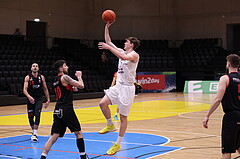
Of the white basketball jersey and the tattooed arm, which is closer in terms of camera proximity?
the tattooed arm

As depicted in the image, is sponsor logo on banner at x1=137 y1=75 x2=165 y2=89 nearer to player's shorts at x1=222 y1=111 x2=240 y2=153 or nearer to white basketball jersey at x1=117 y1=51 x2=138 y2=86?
white basketball jersey at x1=117 y1=51 x2=138 y2=86

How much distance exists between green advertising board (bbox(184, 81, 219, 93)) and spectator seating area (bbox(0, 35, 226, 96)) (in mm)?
1064

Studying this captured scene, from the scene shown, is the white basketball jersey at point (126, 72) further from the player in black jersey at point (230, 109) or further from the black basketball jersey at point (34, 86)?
the black basketball jersey at point (34, 86)

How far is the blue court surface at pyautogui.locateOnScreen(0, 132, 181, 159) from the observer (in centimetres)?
756

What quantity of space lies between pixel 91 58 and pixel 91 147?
19530 mm

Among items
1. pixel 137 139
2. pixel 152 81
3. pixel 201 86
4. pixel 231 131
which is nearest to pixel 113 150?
pixel 137 139

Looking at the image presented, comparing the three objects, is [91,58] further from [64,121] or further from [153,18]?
[64,121]

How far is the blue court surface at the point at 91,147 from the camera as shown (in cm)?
756

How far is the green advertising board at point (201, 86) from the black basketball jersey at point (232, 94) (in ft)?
69.3

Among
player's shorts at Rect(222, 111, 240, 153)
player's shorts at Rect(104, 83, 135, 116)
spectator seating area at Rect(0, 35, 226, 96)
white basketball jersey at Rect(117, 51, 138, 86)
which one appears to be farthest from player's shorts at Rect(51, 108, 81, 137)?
spectator seating area at Rect(0, 35, 226, 96)

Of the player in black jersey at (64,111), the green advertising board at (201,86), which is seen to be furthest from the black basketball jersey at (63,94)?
the green advertising board at (201,86)

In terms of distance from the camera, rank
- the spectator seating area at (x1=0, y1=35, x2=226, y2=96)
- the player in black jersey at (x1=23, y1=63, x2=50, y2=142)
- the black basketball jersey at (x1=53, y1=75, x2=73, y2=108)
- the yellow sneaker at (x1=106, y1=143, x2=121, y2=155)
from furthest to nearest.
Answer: the spectator seating area at (x1=0, y1=35, x2=226, y2=96)
the player in black jersey at (x1=23, y1=63, x2=50, y2=142)
the yellow sneaker at (x1=106, y1=143, x2=121, y2=155)
the black basketball jersey at (x1=53, y1=75, x2=73, y2=108)

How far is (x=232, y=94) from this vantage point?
221 inches

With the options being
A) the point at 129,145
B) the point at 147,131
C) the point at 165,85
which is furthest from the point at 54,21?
the point at 129,145
